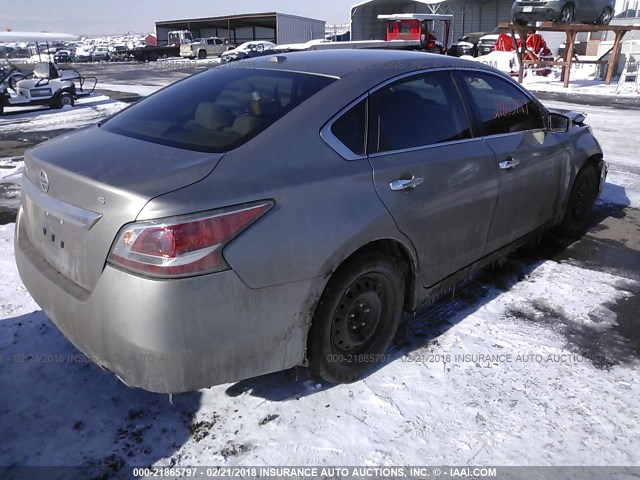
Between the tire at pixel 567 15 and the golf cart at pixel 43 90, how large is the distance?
16164mm

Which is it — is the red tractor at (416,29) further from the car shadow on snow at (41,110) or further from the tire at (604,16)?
the car shadow on snow at (41,110)

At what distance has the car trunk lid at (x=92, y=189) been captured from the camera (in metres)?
2.05

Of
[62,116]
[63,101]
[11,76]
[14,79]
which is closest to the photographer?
[62,116]

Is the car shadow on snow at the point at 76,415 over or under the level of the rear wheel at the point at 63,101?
under

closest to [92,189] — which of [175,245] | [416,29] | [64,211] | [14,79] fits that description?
[64,211]

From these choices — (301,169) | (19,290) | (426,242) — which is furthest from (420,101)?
(19,290)

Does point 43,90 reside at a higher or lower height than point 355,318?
higher

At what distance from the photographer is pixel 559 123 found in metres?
4.20

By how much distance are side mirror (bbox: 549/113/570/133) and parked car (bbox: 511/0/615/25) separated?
16.1 metres

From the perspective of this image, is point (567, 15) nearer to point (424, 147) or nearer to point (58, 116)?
point (58, 116)

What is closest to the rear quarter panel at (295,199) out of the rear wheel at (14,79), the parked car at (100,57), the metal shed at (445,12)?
the rear wheel at (14,79)

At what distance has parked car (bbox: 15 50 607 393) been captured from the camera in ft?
6.68

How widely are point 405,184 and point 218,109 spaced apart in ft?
3.51

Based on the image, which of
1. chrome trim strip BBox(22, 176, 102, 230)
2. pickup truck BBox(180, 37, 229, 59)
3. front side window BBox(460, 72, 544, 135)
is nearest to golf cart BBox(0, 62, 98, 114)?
chrome trim strip BBox(22, 176, 102, 230)
